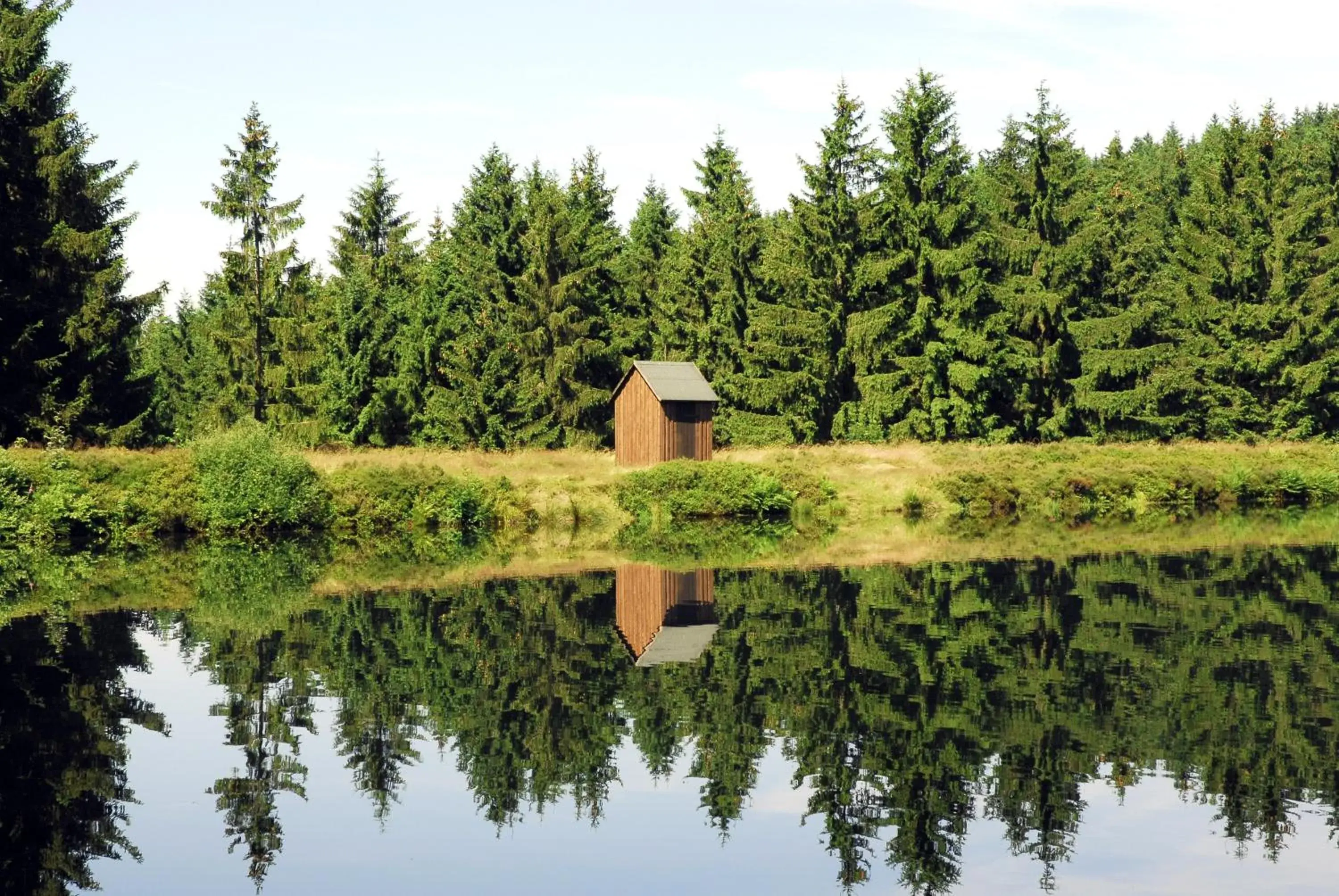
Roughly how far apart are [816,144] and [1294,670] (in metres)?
51.7

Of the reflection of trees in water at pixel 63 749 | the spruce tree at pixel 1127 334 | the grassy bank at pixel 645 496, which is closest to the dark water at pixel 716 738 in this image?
the reflection of trees in water at pixel 63 749

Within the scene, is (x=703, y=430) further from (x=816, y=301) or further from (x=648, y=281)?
(x=648, y=281)

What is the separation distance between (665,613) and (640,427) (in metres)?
28.1

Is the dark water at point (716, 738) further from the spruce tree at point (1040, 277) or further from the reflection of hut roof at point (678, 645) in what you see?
the spruce tree at point (1040, 277)

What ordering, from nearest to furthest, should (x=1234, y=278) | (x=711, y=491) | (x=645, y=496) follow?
(x=645, y=496) < (x=711, y=491) < (x=1234, y=278)

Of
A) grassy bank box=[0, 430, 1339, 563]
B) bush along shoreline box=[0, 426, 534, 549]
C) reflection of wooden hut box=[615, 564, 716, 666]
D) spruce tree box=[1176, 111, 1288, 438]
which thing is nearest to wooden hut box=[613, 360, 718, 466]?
grassy bank box=[0, 430, 1339, 563]

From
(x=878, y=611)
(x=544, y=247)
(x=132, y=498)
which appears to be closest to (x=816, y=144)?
(x=544, y=247)

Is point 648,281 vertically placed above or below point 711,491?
above

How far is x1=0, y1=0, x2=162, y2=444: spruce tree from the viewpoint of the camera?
46.8 meters

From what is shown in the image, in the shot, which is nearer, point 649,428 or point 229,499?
point 229,499

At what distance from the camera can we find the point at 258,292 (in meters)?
60.1

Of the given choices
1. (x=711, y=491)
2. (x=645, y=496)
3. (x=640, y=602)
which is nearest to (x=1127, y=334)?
(x=711, y=491)

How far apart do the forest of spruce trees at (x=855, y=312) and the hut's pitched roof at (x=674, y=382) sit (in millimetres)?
13145

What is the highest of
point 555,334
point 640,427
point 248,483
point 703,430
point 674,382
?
point 555,334
